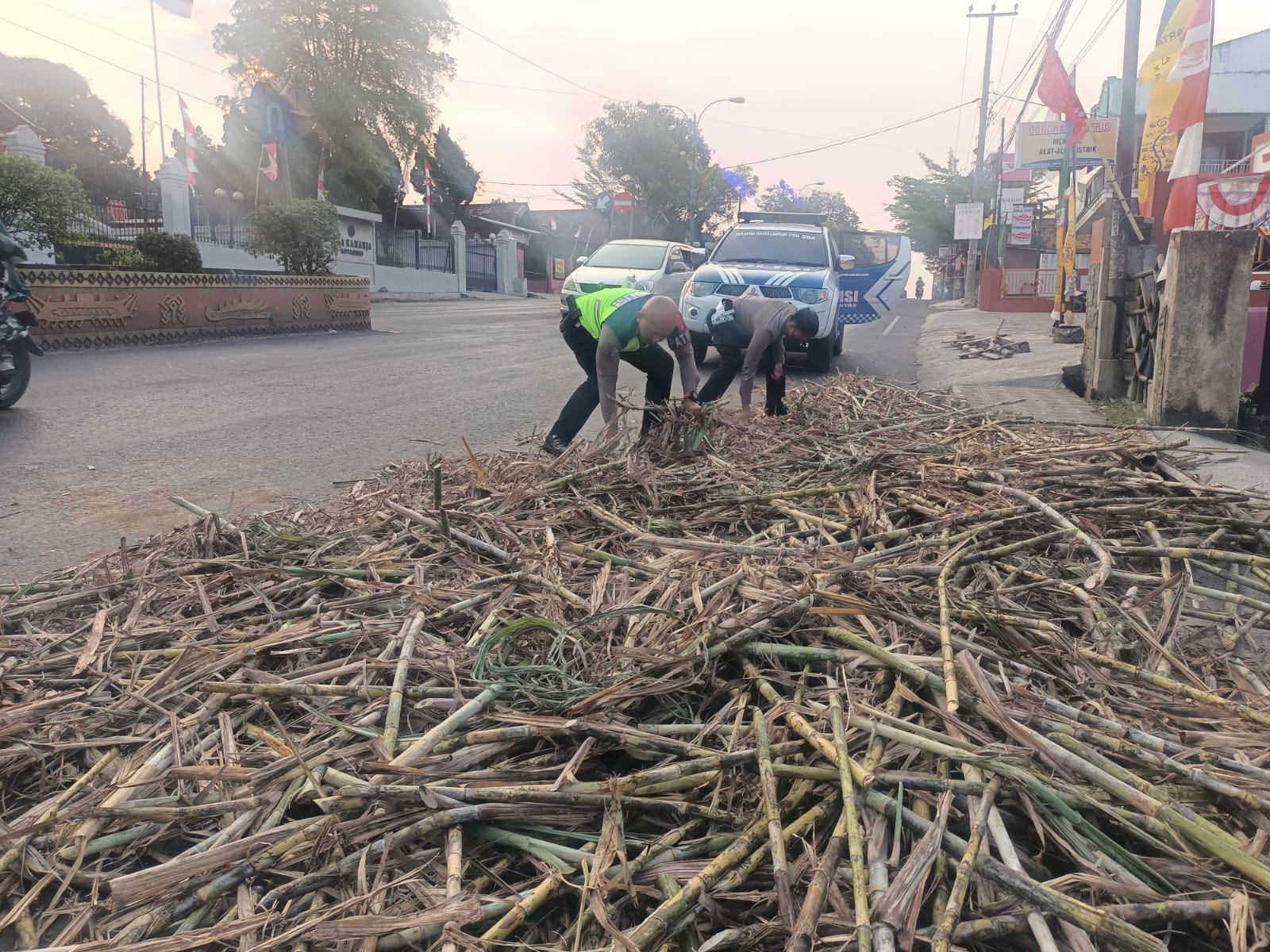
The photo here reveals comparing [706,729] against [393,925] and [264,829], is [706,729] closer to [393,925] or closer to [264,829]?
[393,925]

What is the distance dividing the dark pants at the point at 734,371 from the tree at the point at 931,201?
155ft

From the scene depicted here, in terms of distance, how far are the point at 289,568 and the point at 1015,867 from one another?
2567 millimetres

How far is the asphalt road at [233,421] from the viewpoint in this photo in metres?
5.04

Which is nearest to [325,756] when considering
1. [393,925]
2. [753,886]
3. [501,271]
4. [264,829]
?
[264,829]

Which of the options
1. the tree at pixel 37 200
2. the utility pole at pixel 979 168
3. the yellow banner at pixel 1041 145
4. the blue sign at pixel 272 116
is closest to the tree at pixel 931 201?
the utility pole at pixel 979 168

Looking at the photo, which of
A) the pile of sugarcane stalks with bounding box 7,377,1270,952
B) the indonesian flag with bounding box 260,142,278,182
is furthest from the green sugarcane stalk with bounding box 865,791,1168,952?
the indonesian flag with bounding box 260,142,278,182

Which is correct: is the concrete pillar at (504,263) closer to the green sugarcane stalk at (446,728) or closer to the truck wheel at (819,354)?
the truck wheel at (819,354)

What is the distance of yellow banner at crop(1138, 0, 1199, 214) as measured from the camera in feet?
36.2

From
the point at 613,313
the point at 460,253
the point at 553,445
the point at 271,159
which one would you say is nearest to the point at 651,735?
the point at 553,445

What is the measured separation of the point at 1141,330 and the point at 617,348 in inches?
231

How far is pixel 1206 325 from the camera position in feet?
24.6

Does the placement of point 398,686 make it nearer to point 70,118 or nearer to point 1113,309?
point 1113,309

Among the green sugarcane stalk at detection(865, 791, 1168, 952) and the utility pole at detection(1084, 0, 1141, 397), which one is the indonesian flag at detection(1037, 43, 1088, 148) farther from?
the green sugarcane stalk at detection(865, 791, 1168, 952)

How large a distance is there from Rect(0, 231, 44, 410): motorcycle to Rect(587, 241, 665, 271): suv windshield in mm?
9129
